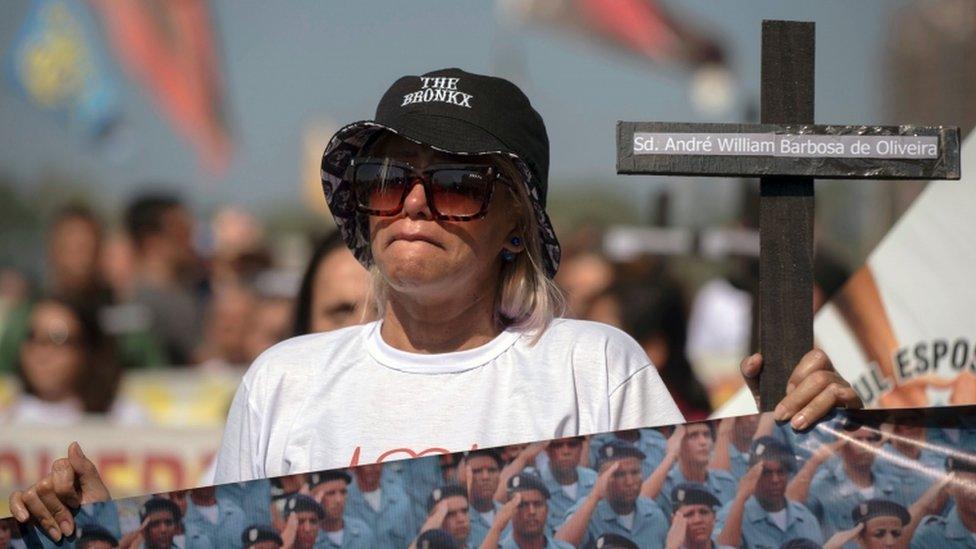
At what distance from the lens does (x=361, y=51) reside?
26.7 ft

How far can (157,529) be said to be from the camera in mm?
2160

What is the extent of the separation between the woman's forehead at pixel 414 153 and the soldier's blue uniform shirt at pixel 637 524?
0.55m

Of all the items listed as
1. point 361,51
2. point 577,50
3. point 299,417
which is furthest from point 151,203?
point 299,417

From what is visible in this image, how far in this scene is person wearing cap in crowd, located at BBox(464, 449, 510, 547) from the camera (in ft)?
6.98

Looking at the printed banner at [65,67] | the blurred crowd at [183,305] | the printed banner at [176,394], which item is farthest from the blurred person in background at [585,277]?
the printed banner at [65,67]

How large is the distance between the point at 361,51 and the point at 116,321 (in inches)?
80.1

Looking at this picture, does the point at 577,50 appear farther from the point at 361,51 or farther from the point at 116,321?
the point at 116,321

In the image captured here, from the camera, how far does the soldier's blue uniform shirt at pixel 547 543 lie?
2121mm

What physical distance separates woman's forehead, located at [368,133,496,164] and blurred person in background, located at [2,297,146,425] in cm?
408

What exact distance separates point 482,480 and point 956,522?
67cm

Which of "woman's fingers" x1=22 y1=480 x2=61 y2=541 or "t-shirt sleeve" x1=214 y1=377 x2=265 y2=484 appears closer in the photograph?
"woman's fingers" x1=22 y1=480 x2=61 y2=541

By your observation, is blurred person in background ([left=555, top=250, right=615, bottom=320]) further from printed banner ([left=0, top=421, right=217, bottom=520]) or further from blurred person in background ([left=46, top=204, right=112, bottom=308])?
blurred person in background ([left=46, top=204, right=112, bottom=308])

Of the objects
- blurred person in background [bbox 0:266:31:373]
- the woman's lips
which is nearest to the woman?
the woman's lips

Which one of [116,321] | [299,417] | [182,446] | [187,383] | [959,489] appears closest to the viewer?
[959,489]
